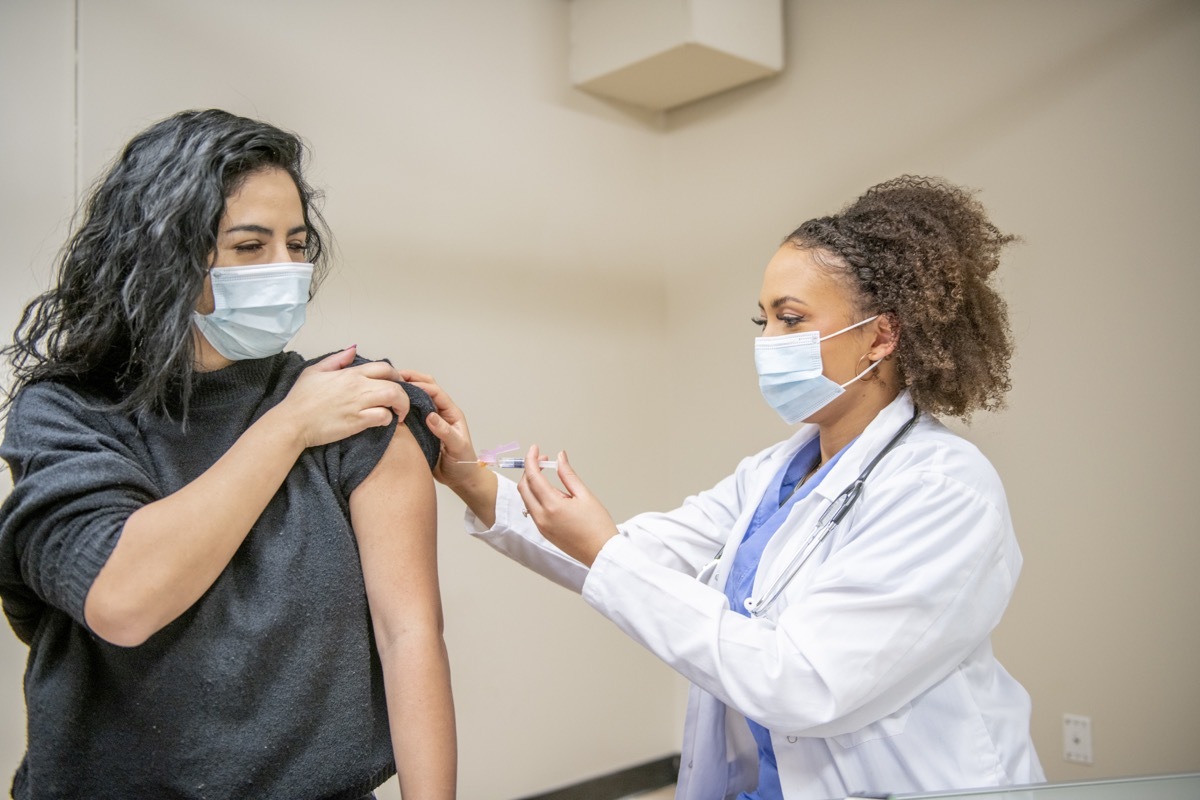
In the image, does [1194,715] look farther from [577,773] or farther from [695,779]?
[577,773]

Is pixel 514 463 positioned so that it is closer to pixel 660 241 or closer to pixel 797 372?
pixel 797 372

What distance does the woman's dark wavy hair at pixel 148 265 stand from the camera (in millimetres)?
1272

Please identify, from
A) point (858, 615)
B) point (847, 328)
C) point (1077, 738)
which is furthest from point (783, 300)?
point (1077, 738)

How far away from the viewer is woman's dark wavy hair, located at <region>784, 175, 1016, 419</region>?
5.40 ft

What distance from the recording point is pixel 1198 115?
7.93 ft

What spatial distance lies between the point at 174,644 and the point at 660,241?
105 inches

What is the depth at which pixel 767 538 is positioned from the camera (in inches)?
67.9

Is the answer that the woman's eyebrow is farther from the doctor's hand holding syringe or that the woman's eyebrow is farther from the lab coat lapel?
the doctor's hand holding syringe

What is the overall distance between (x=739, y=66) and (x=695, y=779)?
7.53 feet

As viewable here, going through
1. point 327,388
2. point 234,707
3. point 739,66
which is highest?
point 739,66

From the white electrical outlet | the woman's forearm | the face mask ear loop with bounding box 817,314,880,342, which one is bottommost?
the white electrical outlet

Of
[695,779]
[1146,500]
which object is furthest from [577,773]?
[1146,500]

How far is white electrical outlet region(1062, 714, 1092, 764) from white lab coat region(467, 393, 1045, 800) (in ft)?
4.15

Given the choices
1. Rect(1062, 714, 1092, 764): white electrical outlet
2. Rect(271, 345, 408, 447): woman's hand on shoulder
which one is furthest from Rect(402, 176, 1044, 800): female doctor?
Rect(1062, 714, 1092, 764): white electrical outlet
